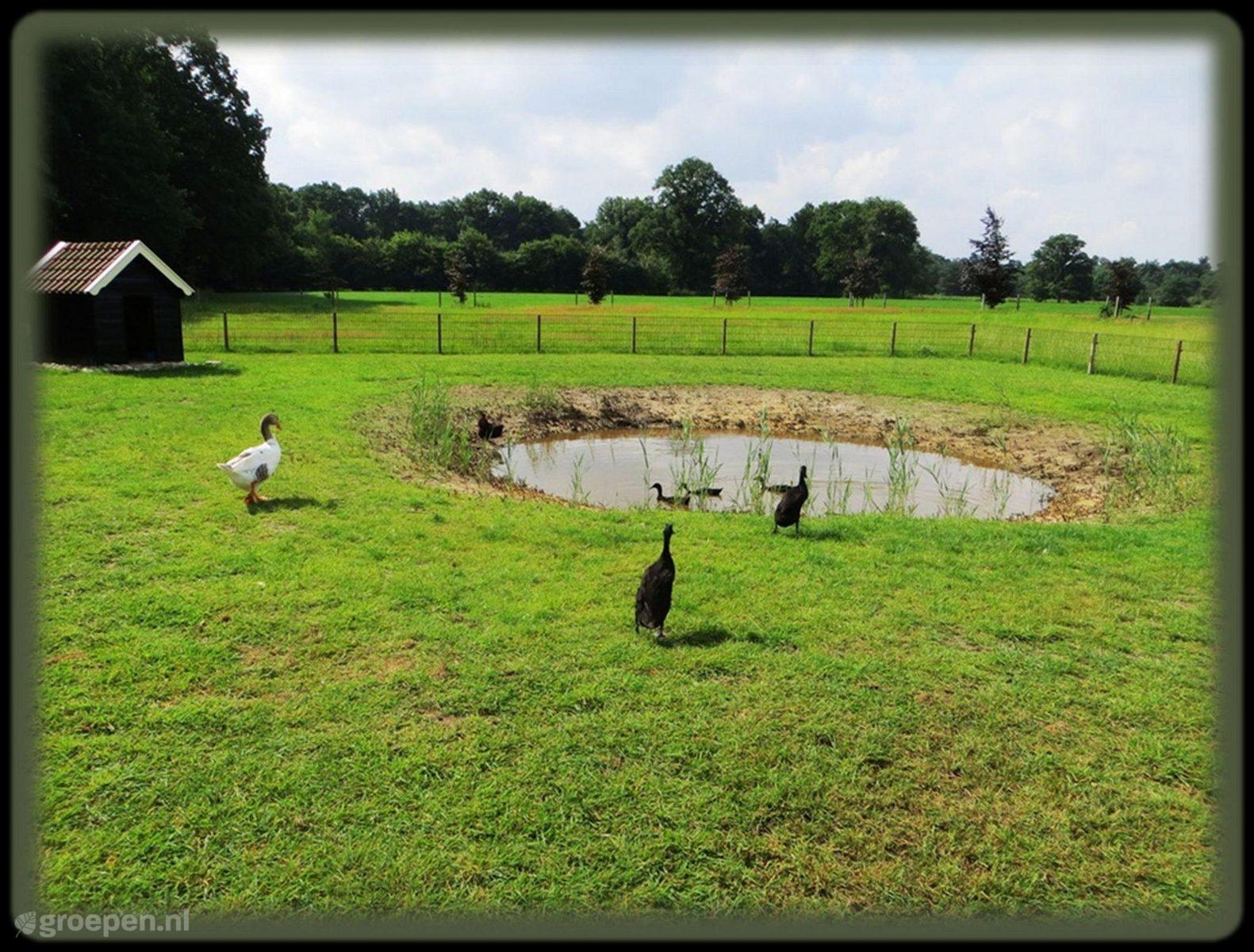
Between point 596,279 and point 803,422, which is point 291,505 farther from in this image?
point 596,279

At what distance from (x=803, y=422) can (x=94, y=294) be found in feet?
46.5

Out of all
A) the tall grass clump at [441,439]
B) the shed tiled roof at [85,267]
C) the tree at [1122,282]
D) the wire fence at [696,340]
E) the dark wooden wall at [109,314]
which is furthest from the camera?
the tree at [1122,282]

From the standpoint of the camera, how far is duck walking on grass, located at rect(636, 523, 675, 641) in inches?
195

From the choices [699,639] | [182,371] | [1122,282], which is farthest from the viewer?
[1122,282]

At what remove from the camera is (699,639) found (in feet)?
16.9

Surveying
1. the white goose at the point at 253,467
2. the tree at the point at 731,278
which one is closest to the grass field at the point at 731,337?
the white goose at the point at 253,467

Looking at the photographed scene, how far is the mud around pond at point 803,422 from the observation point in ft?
39.4

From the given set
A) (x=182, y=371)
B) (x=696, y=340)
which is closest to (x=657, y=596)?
(x=182, y=371)

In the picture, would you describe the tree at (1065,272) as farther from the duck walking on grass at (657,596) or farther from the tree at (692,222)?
the duck walking on grass at (657,596)

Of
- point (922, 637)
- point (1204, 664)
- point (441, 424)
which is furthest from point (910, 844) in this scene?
point (441, 424)

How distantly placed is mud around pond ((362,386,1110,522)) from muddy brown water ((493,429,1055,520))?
0.43 m

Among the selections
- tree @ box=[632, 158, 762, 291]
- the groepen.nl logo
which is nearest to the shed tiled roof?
the groepen.nl logo

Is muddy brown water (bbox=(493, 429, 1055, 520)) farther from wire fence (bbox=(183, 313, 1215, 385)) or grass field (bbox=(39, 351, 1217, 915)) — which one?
wire fence (bbox=(183, 313, 1215, 385))

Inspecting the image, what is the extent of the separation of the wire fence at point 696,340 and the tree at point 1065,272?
5387cm
